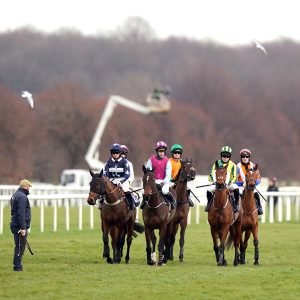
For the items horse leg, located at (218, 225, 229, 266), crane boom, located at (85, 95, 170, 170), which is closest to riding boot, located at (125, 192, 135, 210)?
horse leg, located at (218, 225, 229, 266)

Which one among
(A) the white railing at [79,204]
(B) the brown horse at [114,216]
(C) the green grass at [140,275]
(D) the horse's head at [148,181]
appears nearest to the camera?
(C) the green grass at [140,275]

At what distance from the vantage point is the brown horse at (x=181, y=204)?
20.7 m

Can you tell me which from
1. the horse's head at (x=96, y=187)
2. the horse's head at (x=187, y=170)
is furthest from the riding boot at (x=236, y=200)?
the horse's head at (x=96, y=187)

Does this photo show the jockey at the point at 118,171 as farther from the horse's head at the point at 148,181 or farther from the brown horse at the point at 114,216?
the horse's head at the point at 148,181

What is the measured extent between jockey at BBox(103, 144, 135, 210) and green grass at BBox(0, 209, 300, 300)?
123 cm

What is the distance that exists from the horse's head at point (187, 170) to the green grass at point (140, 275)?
1427 mm

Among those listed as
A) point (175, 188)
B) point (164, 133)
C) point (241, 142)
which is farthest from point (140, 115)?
point (175, 188)

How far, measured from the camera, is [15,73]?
6794 cm

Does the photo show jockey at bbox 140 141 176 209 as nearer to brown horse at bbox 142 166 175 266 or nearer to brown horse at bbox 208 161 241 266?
brown horse at bbox 142 166 175 266

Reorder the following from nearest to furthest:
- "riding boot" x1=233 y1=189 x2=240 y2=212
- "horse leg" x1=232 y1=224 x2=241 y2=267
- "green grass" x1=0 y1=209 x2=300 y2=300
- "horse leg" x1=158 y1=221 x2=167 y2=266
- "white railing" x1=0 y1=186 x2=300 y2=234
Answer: "green grass" x1=0 y1=209 x2=300 y2=300
"horse leg" x1=158 y1=221 x2=167 y2=266
"horse leg" x1=232 y1=224 x2=241 y2=267
"riding boot" x1=233 y1=189 x2=240 y2=212
"white railing" x1=0 y1=186 x2=300 y2=234

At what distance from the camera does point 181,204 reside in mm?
21188

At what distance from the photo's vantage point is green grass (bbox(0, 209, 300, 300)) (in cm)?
1546

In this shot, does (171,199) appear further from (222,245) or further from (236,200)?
(222,245)

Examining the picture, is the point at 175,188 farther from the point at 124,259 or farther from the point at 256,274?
the point at 256,274
